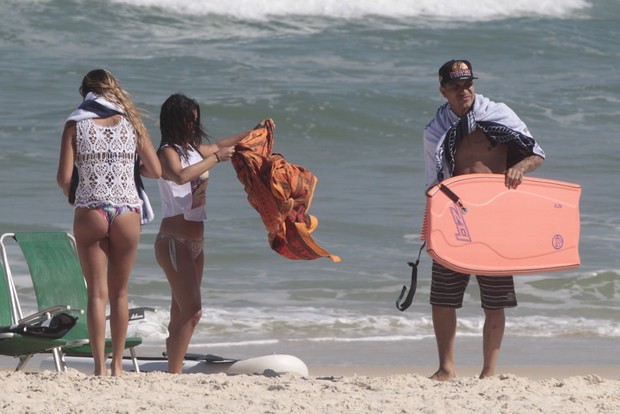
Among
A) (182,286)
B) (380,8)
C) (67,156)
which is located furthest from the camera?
(380,8)

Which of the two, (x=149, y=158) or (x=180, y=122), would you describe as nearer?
(x=149, y=158)

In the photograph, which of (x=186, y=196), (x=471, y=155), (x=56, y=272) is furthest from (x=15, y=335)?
(x=471, y=155)

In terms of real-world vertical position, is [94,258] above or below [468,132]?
below

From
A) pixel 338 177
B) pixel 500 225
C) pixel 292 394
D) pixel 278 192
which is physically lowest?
pixel 338 177

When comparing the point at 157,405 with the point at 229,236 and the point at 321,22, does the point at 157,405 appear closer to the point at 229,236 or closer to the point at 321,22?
the point at 229,236

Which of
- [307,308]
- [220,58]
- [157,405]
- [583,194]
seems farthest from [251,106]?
[157,405]

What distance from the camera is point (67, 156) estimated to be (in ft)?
15.7

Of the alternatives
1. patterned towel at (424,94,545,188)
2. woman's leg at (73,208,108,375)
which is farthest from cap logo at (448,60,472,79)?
woman's leg at (73,208,108,375)

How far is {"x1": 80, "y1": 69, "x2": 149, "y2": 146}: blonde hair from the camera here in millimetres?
4875

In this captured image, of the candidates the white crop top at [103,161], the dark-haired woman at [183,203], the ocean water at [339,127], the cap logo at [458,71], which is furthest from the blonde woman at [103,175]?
the ocean water at [339,127]

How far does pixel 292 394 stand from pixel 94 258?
1018 millimetres

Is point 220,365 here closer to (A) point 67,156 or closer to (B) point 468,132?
(A) point 67,156

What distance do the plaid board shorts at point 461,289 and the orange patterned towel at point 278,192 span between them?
486 mm

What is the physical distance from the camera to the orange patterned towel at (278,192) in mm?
5234
